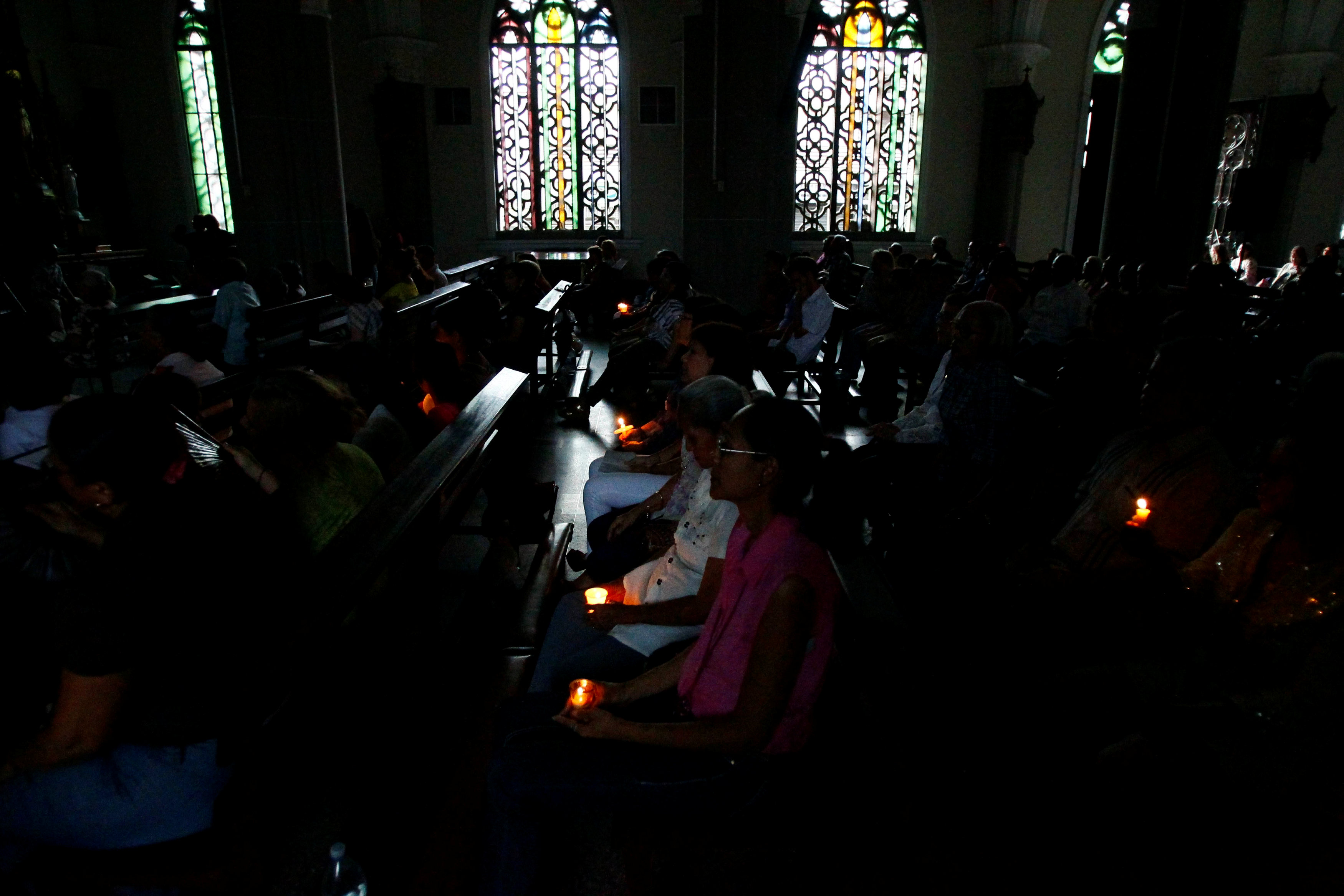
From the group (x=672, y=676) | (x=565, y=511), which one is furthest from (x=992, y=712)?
(x=565, y=511)

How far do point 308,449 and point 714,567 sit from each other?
125cm

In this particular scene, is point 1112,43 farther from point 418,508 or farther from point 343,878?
point 343,878

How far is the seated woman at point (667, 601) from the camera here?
7.85ft

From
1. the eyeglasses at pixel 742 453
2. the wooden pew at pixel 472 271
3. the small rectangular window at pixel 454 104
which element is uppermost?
the small rectangular window at pixel 454 104

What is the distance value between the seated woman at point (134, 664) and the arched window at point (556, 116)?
13720 millimetres

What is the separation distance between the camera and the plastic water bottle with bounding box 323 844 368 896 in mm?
1718

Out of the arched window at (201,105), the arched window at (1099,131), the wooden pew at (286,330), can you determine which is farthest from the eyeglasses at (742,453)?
the arched window at (1099,131)

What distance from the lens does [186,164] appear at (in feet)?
47.3

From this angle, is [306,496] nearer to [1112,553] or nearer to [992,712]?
[992,712]

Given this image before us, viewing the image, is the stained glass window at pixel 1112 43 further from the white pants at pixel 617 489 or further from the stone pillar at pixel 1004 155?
the white pants at pixel 617 489

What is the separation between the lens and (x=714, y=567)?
2.39 meters

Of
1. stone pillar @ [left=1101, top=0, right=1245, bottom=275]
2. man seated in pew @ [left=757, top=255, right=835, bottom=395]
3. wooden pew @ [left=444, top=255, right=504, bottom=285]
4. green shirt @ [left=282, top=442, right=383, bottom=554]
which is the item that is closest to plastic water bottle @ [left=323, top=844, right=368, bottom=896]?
green shirt @ [left=282, top=442, right=383, bottom=554]

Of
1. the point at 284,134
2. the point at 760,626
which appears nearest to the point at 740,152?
the point at 284,134

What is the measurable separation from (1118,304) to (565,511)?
3.25 m
